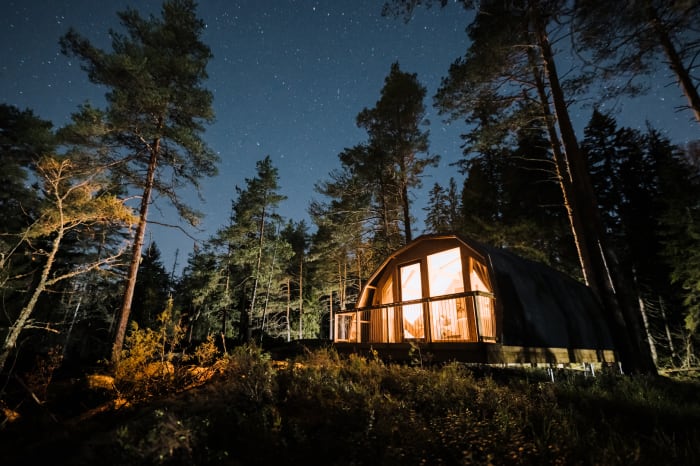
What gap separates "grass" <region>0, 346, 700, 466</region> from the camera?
10.7ft

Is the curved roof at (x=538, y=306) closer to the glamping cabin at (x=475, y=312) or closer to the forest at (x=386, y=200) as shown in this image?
the glamping cabin at (x=475, y=312)

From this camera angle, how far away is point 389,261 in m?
11.0

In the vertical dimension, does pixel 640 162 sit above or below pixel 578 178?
above

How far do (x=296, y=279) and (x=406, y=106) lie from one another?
65.5 feet

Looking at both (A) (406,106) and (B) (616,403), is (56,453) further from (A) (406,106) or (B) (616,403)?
(A) (406,106)

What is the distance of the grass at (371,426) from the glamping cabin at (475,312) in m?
1.03

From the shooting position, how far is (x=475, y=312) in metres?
6.44

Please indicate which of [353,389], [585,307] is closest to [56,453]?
[353,389]

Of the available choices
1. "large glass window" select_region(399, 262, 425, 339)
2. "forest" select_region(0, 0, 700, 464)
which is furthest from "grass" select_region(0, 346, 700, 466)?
"large glass window" select_region(399, 262, 425, 339)

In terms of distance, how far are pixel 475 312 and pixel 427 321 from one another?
1.54 meters

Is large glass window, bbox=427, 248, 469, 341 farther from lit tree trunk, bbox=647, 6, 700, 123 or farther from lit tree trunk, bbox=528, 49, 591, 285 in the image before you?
lit tree trunk, bbox=647, 6, 700, 123

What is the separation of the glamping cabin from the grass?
1034 mm

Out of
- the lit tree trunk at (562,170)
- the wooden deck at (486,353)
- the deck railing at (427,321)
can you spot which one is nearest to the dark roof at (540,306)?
the wooden deck at (486,353)

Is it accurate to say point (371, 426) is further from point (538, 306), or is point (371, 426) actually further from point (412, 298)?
point (412, 298)
